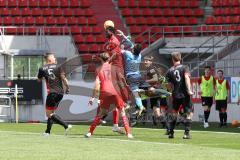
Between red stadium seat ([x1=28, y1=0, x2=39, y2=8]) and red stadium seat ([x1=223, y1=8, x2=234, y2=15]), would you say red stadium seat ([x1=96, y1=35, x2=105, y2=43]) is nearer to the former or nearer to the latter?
red stadium seat ([x1=28, y1=0, x2=39, y2=8])

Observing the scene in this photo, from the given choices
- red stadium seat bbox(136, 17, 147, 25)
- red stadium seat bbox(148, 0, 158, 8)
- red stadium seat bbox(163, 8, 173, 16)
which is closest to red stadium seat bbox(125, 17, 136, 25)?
red stadium seat bbox(136, 17, 147, 25)

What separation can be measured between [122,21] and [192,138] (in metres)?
23.8

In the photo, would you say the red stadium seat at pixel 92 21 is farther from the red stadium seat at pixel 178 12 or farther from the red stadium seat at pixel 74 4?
the red stadium seat at pixel 178 12

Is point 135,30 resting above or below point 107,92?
above

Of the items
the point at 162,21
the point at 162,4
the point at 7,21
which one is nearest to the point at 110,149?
the point at 7,21

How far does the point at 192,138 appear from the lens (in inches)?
886

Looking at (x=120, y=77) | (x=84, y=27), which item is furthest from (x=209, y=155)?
(x=84, y=27)

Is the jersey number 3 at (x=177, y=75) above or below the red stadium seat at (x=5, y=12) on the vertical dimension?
below

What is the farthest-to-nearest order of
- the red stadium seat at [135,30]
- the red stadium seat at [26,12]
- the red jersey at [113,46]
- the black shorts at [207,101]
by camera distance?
the red stadium seat at [135,30]
the red stadium seat at [26,12]
the black shorts at [207,101]
the red jersey at [113,46]

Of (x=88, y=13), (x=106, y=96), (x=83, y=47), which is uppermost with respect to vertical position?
(x=88, y=13)

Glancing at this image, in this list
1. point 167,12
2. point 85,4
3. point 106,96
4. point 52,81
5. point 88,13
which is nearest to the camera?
point 106,96

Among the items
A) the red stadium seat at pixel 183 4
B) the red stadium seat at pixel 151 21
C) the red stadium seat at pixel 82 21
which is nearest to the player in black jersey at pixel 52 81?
the red stadium seat at pixel 82 21

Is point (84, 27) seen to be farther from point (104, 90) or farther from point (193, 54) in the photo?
point (104, 90)

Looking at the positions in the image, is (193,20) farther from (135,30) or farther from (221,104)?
Answer: (221,104)
